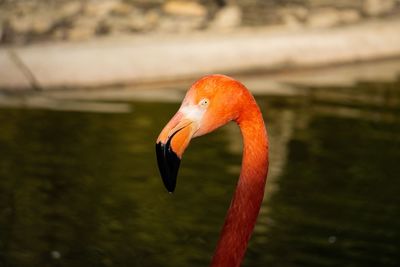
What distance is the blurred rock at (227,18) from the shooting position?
13179mm

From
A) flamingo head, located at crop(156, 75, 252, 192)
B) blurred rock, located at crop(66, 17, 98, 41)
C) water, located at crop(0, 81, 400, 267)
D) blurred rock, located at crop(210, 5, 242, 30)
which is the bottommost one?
water, located at crop(0, 81, 400, 267)

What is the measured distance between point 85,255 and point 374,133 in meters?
3.87

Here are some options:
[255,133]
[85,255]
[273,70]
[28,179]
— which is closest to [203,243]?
[85,255]

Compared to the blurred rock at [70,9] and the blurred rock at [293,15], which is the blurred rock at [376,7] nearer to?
the blurred rock at [293,15]

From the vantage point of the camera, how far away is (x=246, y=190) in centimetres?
374

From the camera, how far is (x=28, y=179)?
7.96 meters

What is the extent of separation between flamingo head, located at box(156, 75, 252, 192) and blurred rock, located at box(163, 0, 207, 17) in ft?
30.6

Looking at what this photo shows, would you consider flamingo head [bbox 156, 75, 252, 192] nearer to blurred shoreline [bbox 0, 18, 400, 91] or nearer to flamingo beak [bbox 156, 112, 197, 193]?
flamingo beak [bbox 156, 112, 197, 193]

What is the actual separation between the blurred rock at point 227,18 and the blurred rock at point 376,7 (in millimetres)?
1790

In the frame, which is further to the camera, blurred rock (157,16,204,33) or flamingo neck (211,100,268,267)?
blurred rock (157,16,204,33)

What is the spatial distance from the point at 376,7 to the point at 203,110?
444 inches

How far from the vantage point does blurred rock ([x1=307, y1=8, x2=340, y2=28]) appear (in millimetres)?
13922

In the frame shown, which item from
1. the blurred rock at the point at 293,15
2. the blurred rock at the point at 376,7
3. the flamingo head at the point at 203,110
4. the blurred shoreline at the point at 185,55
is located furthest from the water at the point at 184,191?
the blurred rock at the point at 376,7

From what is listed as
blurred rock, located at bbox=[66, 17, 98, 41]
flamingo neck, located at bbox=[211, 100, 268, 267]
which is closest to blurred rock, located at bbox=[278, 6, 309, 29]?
blurred rock, located at bbox=[66, 17, 98, 41]
